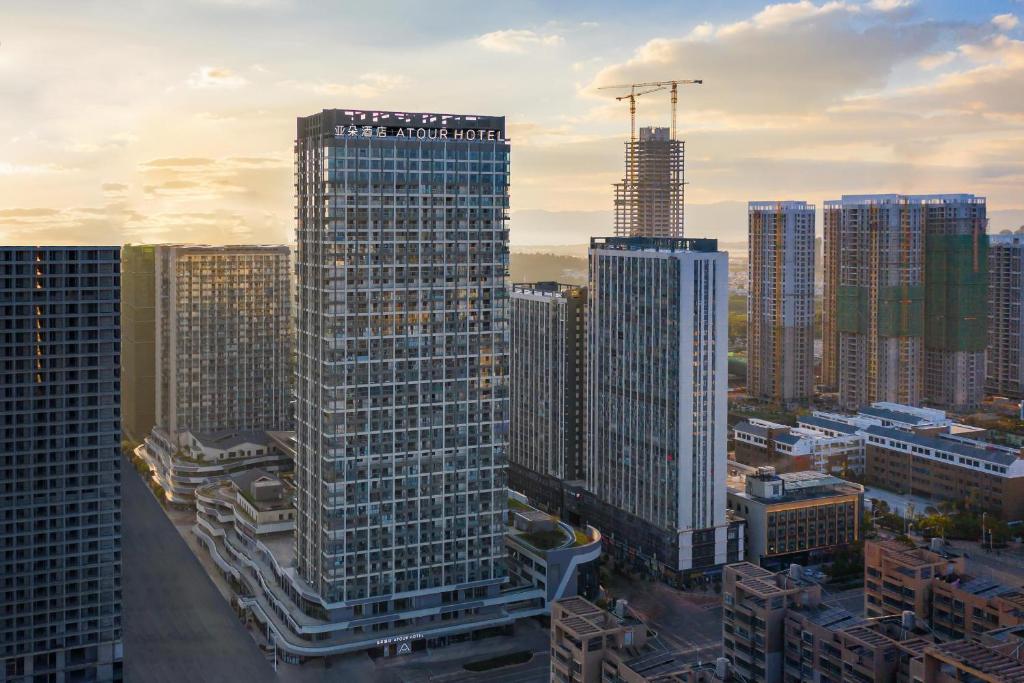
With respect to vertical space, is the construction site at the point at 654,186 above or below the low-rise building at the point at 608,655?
above

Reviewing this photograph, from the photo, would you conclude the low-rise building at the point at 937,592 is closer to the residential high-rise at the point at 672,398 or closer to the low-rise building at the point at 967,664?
the low-rise building at the point at 967,664

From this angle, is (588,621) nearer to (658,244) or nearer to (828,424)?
(658,244)

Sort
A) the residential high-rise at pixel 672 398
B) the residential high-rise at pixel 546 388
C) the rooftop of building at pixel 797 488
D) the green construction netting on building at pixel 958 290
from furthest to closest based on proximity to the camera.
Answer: the green construction netting on building at pixel 958 290 → the residential high-rise at pixel 546 388 → the rooftop of building at pixel 797 488 → the residential high-rise at pixel 672 398

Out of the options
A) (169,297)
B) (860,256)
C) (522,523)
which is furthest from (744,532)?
(860,256)

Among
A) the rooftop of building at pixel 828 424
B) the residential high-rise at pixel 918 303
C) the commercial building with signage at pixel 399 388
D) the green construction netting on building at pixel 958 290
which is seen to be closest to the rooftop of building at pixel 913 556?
the commercial building with signage at pixel 399 388

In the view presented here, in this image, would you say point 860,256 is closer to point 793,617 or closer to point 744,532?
point 744,532

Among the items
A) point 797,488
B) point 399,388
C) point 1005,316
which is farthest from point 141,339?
point 1005,316
